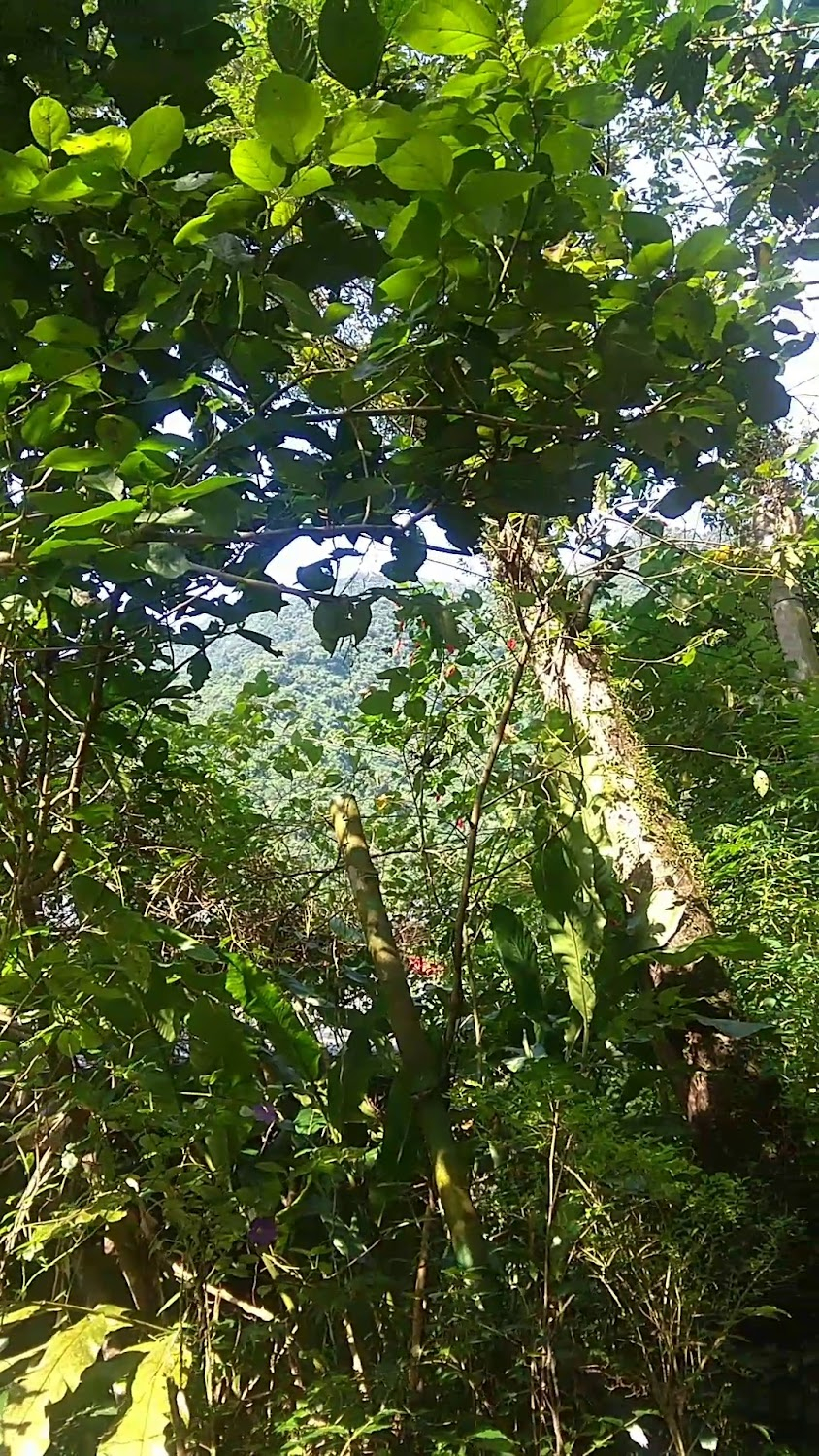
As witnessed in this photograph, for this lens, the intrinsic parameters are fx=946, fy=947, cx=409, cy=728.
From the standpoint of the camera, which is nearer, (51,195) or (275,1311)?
(51,195)

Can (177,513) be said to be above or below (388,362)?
below

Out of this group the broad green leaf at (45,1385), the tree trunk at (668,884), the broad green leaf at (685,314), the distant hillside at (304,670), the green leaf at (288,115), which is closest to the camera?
the green leaf at (288,115)

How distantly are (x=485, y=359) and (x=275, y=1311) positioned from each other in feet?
3.64

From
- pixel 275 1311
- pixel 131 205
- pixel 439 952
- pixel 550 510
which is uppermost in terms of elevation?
pixel 131 205

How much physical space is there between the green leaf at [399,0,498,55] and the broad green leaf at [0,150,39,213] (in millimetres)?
227

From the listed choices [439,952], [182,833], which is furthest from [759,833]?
[182,833]

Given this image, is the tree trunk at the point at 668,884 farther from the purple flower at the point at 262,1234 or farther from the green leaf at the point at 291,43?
the green leaf at the point at 291,43

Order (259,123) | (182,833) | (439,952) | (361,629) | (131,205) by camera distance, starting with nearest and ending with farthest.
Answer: (259,123) < (131,205) < (361,629) < (439,952) < (182,833)

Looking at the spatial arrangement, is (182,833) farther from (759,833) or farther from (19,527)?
(759,833)

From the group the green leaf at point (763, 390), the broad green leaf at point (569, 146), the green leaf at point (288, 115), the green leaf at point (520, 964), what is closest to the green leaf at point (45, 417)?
the green leaf at point (288, 115)

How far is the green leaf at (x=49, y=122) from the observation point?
0.55m

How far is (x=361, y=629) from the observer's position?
2.68 feet

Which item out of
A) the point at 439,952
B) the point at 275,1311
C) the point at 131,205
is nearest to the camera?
the point at 131,205

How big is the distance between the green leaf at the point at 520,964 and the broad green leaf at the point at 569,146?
1051 millimetres
